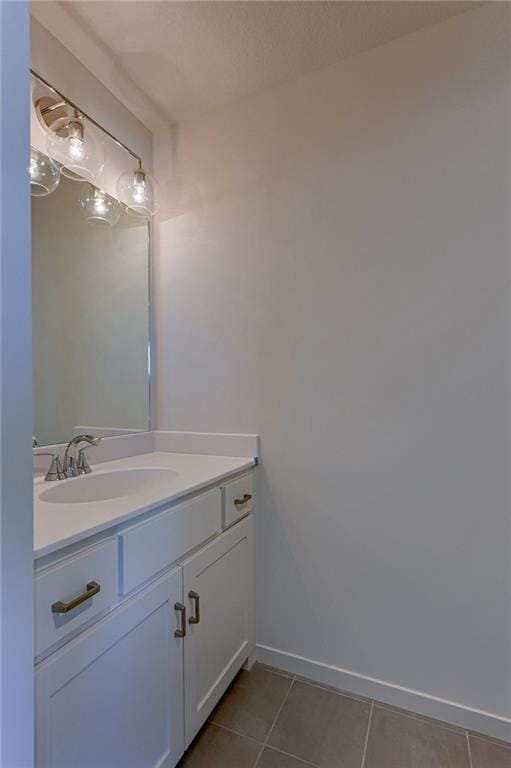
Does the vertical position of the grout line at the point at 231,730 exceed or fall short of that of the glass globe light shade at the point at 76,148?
it falls short

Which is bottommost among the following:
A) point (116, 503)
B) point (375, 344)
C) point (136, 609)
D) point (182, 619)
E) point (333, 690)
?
point (333, 690)

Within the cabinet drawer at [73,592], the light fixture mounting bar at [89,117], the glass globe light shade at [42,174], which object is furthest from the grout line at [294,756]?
the light fixture mounting bar at [89,117]

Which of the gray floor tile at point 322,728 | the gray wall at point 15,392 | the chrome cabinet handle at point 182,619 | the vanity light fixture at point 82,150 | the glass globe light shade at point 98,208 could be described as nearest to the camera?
the gray wall at point 15,392

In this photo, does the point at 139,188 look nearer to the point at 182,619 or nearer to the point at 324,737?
the point at 182,619

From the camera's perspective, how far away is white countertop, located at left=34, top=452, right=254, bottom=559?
2.33 ft

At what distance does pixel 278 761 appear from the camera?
108cm

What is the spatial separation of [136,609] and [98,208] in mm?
1489

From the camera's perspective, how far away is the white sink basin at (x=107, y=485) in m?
1.15

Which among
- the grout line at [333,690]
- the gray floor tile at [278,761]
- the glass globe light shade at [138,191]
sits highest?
the glass globe light shade at [138,191]

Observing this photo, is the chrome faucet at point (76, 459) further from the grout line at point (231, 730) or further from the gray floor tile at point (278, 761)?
the gray floor tile at point (278, 761)

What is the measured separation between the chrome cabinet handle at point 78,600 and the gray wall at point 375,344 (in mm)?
842

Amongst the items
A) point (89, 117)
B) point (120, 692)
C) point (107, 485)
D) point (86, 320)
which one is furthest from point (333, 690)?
point (89, 117)

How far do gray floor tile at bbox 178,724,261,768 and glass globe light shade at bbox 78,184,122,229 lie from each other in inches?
75.8

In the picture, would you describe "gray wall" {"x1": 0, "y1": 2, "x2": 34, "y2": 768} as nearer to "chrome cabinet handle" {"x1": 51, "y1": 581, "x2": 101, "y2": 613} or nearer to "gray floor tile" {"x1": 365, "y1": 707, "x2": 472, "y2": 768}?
"chrome cabinet handle" {"x1": 51, "y1": 581, "x2": 101, "y2": 613}
